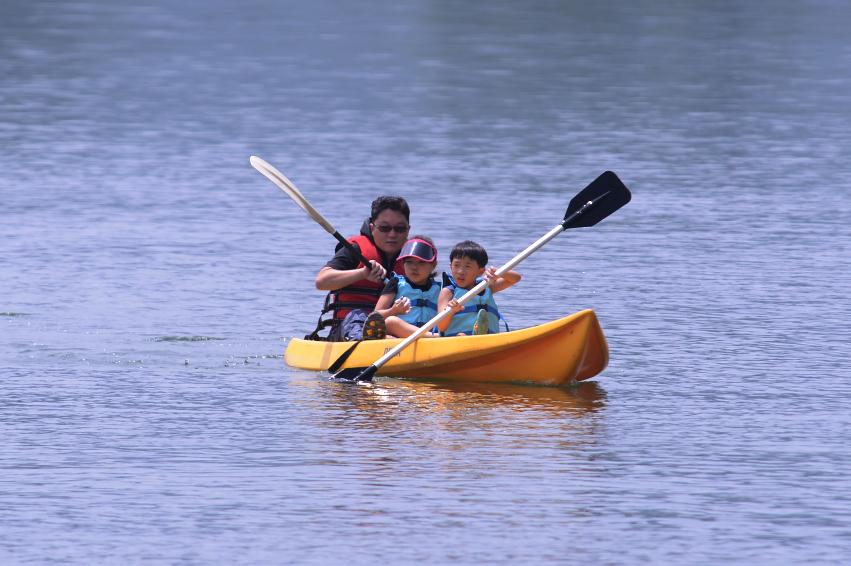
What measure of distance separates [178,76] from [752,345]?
28177 millimetres

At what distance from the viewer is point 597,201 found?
47.2ft

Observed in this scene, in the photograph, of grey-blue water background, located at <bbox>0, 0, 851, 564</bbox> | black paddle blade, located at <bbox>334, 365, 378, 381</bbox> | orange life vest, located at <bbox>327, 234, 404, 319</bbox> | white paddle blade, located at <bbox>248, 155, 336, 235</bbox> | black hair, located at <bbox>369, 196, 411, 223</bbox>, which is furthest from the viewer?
white paddle blade, located at <bbox>248, 155, 336, 235</bbox>

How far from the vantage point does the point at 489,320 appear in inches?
547

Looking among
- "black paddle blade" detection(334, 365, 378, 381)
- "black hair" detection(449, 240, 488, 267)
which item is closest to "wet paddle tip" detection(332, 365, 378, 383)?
"black paddle blade" detection(334, 365, 378, 381)

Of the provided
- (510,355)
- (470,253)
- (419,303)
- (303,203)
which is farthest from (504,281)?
(303,203)

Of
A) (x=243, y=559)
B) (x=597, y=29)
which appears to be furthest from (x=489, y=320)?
(x=597, y=29)

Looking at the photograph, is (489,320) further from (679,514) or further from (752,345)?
(679,514)

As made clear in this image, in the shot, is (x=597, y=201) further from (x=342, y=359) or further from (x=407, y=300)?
(x=342, y=359)

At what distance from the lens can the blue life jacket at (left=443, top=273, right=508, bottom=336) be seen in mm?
13836

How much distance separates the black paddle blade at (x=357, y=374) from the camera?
13625 mm

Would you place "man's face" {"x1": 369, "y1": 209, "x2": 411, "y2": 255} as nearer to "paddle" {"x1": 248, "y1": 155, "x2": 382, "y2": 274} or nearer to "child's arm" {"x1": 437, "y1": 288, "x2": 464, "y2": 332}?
"paddle" {"x1": 248, "y1": 155, "x2": 382, "y2": 274}

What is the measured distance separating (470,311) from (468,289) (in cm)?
18

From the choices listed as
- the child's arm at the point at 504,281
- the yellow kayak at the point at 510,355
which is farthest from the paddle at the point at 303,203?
the child's arm at the point at 504,281

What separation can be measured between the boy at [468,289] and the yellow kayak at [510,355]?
1.01 ft
